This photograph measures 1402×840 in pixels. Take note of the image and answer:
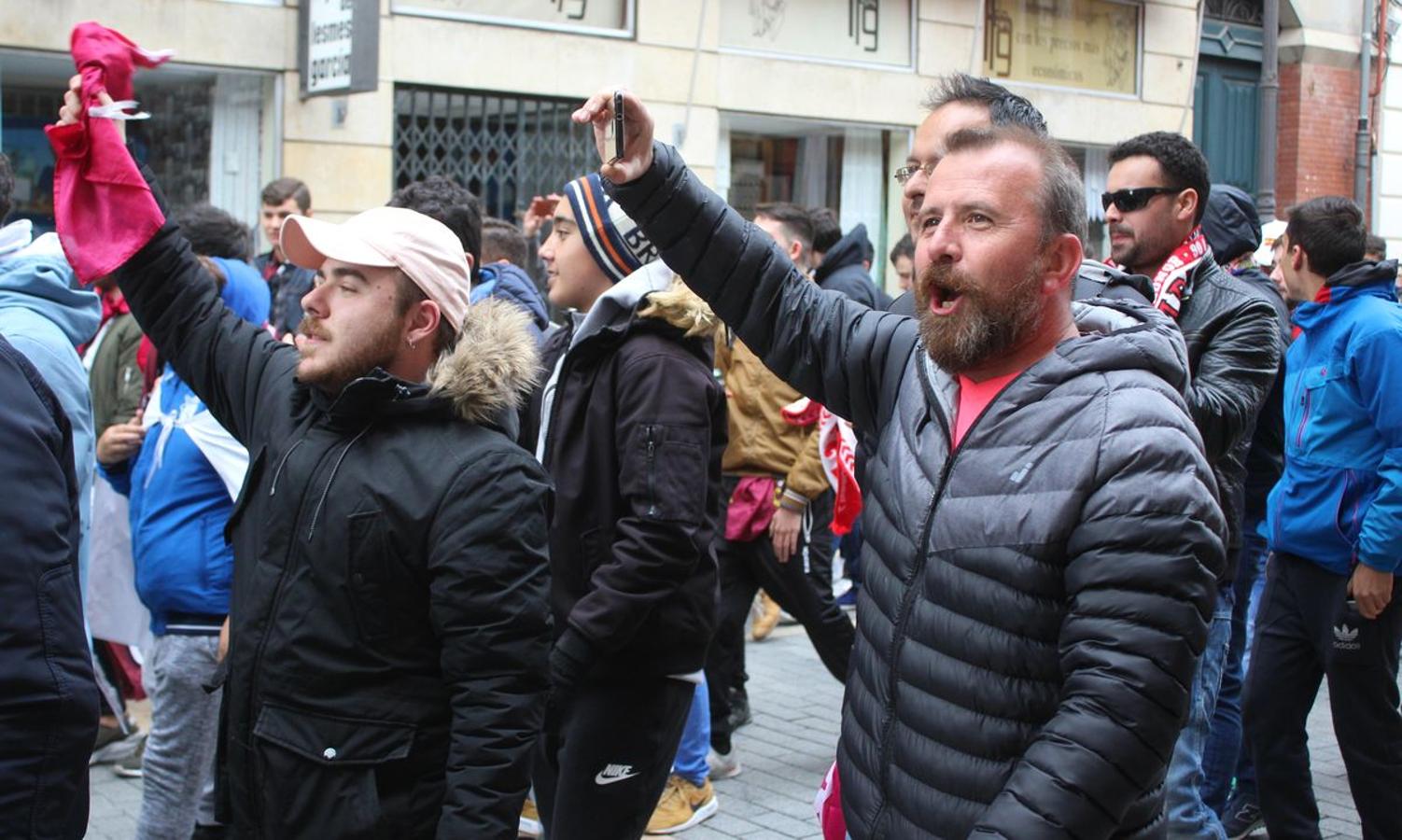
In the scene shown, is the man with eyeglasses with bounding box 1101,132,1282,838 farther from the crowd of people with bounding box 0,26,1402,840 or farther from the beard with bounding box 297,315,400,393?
the beard with bounding box 297,315,400,393

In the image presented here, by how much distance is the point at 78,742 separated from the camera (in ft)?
9.57

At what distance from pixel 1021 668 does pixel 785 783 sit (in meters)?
4.39

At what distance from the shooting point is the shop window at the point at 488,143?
11.9 metres

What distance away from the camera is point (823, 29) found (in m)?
14.2

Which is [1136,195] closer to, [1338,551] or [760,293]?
[1338,551]

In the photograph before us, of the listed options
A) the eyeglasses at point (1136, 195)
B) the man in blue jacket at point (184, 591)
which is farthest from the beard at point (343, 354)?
the eyeglasses at point (1136, 195)

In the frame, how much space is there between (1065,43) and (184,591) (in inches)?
526

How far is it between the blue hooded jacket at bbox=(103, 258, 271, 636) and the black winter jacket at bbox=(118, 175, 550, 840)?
1418 mm

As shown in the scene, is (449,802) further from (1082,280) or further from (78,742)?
(1082,280)

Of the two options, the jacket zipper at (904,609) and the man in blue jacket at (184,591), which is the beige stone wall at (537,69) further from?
the jacket zipper at (904,609)

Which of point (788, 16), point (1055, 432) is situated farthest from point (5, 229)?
point (788, 16)

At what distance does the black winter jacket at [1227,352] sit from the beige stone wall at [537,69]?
8.03m

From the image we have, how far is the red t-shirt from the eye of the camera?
8.58 feet

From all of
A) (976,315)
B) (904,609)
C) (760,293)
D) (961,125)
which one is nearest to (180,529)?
(760,293)
